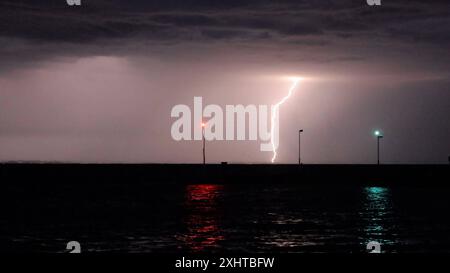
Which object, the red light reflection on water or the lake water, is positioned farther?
the red light reflection on water

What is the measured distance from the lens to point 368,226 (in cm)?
4022

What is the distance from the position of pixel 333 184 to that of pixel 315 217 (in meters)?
61.9

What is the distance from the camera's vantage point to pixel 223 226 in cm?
3891

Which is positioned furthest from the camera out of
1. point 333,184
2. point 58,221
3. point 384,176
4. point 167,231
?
point 384,176

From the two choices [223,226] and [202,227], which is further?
[223,226]

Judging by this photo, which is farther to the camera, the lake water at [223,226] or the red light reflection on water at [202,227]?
the red light reflection on water at [202,227]

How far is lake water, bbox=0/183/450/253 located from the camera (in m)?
30.0

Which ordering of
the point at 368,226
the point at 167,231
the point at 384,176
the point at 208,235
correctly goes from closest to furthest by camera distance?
the point at 208,235 → the point at 167,231 → the point at 368,226 → the point at 384,176

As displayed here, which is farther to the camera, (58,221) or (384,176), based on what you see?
(384,176)

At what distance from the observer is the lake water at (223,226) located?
3000 cm
